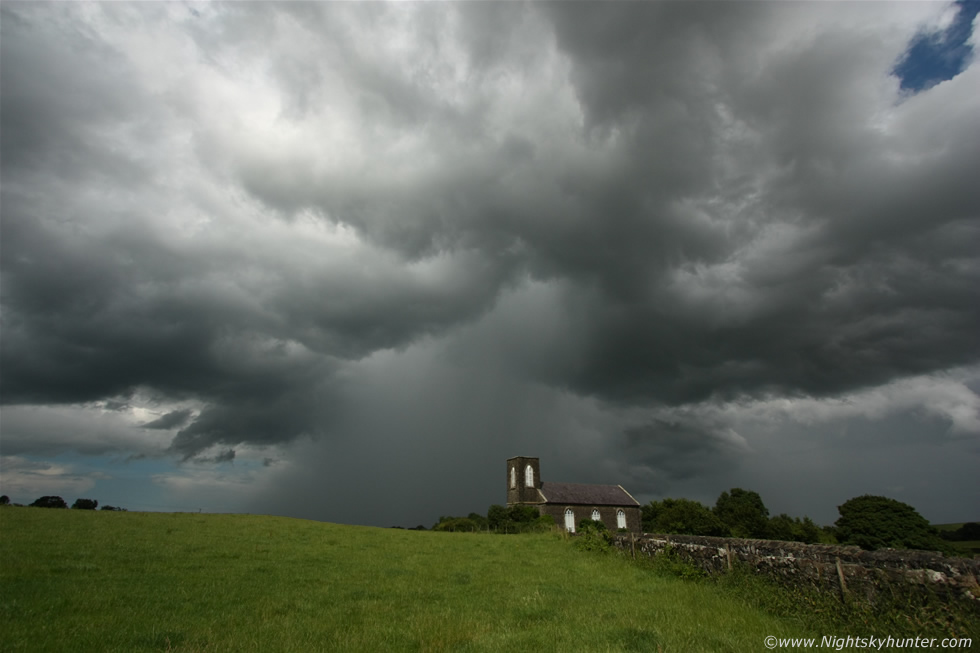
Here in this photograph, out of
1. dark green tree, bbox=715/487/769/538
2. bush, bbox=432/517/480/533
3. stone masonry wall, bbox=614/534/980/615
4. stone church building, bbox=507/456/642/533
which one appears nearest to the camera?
stone masonry wall, bbox=614/534/980/615

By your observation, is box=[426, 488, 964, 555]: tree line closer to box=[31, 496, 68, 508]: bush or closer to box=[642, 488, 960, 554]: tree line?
box=[642, 488, 960, 554]: tree line

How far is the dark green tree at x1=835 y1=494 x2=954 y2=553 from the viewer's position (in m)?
38.5

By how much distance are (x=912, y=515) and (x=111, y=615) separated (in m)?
52.7

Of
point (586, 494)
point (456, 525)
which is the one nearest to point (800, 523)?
point (586, 494)

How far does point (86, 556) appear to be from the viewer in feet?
64.8

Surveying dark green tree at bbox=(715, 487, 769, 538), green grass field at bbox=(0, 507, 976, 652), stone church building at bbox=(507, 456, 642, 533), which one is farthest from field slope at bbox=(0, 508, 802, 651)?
dark green tree at bbox=(715, 487, 769, 538)

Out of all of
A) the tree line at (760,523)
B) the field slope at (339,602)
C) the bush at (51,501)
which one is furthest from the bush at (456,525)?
the bush at (51,501)

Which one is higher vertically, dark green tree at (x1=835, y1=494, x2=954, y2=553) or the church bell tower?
the church bell tower

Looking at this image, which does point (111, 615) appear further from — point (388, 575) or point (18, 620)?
point (388, 575)

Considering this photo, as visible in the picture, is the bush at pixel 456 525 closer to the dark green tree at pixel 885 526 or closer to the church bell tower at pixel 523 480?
the church bell tower at pixel 523 480

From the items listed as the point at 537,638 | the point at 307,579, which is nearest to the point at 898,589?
the point at 537,638

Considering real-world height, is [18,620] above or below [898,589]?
below

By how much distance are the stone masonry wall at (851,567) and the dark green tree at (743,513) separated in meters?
65.1

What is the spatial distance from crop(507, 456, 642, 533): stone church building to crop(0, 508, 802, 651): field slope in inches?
2294
